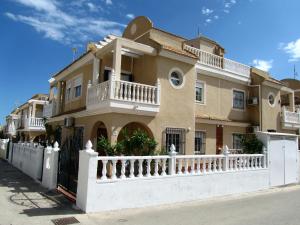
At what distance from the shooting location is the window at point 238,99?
21.2m

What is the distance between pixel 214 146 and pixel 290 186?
513 centimetres

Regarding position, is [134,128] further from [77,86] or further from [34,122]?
[34,122]

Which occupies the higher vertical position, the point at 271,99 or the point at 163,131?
the point at 271,99

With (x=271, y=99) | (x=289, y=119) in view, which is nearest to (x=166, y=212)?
(x=271, y=99)

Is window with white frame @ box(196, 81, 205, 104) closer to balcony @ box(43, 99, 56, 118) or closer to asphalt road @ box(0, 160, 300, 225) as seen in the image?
asphalt road @ box(0, 160, 300, 225)

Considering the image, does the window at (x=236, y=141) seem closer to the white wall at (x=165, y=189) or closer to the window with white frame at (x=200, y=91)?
the window with white frame at (x=200, y=91)

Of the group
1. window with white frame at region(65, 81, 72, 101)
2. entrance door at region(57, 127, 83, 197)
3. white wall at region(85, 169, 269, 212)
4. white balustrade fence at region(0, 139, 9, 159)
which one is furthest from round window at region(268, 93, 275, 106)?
white balustrade fence at region(0, 139, 9, 159)

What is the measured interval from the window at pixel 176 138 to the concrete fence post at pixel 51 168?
5.37m

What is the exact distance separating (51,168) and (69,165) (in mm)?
978

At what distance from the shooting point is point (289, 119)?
23.7 meters

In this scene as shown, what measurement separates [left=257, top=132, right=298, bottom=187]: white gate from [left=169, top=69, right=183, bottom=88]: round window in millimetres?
4802

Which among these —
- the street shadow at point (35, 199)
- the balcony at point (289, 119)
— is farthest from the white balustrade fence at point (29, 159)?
the balcony at point (289, 119)

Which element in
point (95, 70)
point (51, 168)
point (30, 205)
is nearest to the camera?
point (30, 205)

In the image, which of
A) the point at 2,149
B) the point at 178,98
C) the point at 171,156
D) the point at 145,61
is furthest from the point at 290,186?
the point at 2,149
